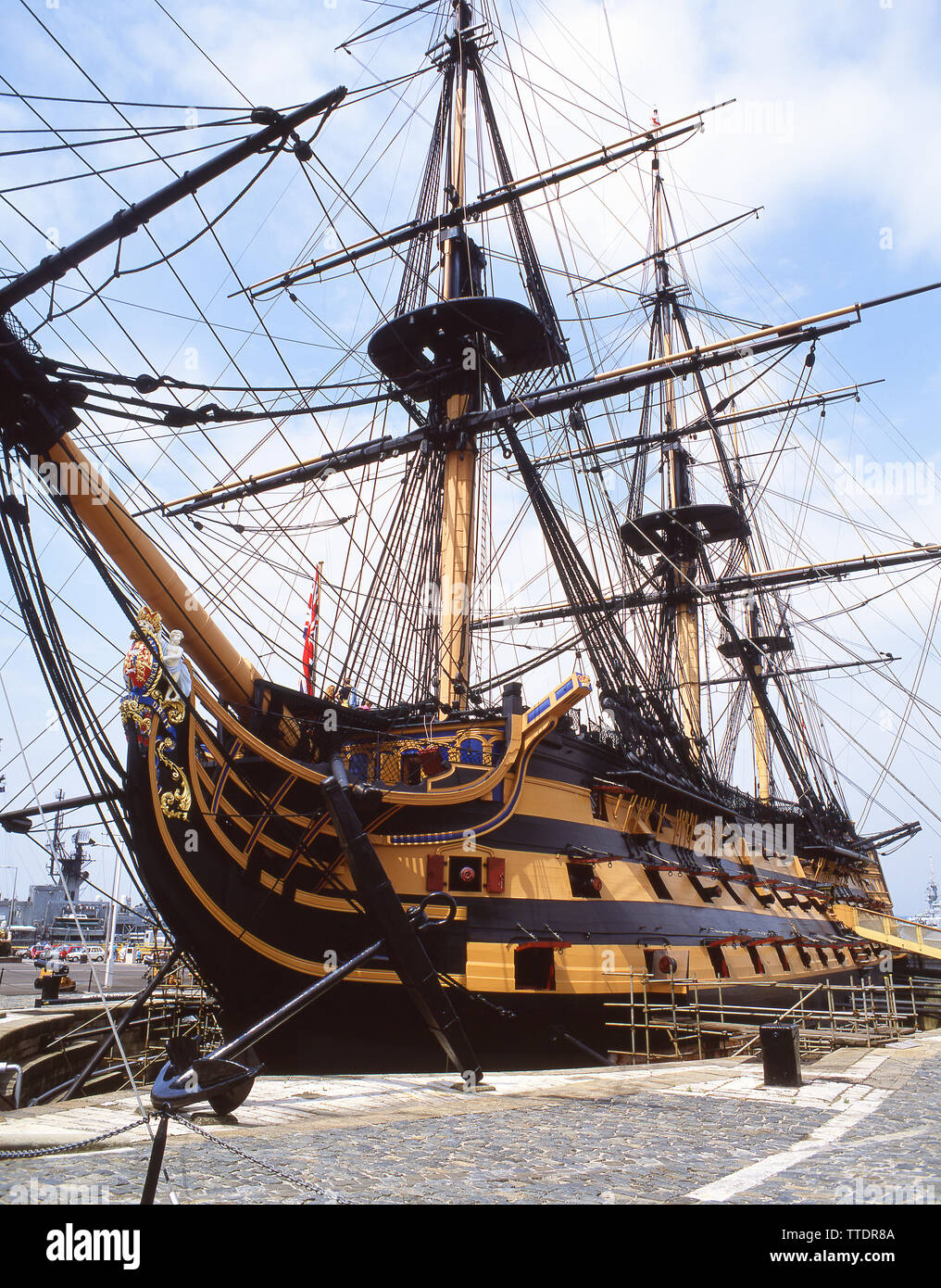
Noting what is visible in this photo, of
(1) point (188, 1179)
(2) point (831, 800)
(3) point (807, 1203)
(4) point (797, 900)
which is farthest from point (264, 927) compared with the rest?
(2) point (831, 800)

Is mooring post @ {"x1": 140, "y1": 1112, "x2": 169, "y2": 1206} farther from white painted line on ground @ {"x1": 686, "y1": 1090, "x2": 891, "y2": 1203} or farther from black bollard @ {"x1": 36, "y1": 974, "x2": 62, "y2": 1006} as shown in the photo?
black bollard @ {"x1": 36, "y1": 974, "x2": 62, "y2": 1006}

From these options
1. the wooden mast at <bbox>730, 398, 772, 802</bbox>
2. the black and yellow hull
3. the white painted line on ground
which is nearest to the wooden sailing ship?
the black and yellow hull

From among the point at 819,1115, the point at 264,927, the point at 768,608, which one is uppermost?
the point at 768,608

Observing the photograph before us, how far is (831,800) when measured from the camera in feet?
123

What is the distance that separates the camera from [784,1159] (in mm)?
5094

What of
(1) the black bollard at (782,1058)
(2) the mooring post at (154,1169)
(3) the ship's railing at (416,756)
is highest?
(3) the ship's railing at (416,756)

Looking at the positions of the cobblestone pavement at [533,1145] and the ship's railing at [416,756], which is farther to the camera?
the ship's railing at [416,756]

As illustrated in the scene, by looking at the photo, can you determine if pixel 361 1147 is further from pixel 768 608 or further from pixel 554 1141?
pixel 768 608

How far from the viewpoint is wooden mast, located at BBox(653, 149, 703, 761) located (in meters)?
32.9

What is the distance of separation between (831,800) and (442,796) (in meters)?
30.7

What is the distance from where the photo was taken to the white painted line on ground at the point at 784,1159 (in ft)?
14.3

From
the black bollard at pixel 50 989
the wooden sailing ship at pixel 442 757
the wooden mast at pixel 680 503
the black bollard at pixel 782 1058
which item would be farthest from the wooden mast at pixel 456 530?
the wooden mast at pixel 680 503

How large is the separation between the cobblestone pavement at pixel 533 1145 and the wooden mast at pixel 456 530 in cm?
702

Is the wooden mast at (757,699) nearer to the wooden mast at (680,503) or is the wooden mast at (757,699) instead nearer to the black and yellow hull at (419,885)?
the wooden mast at (680,503)
